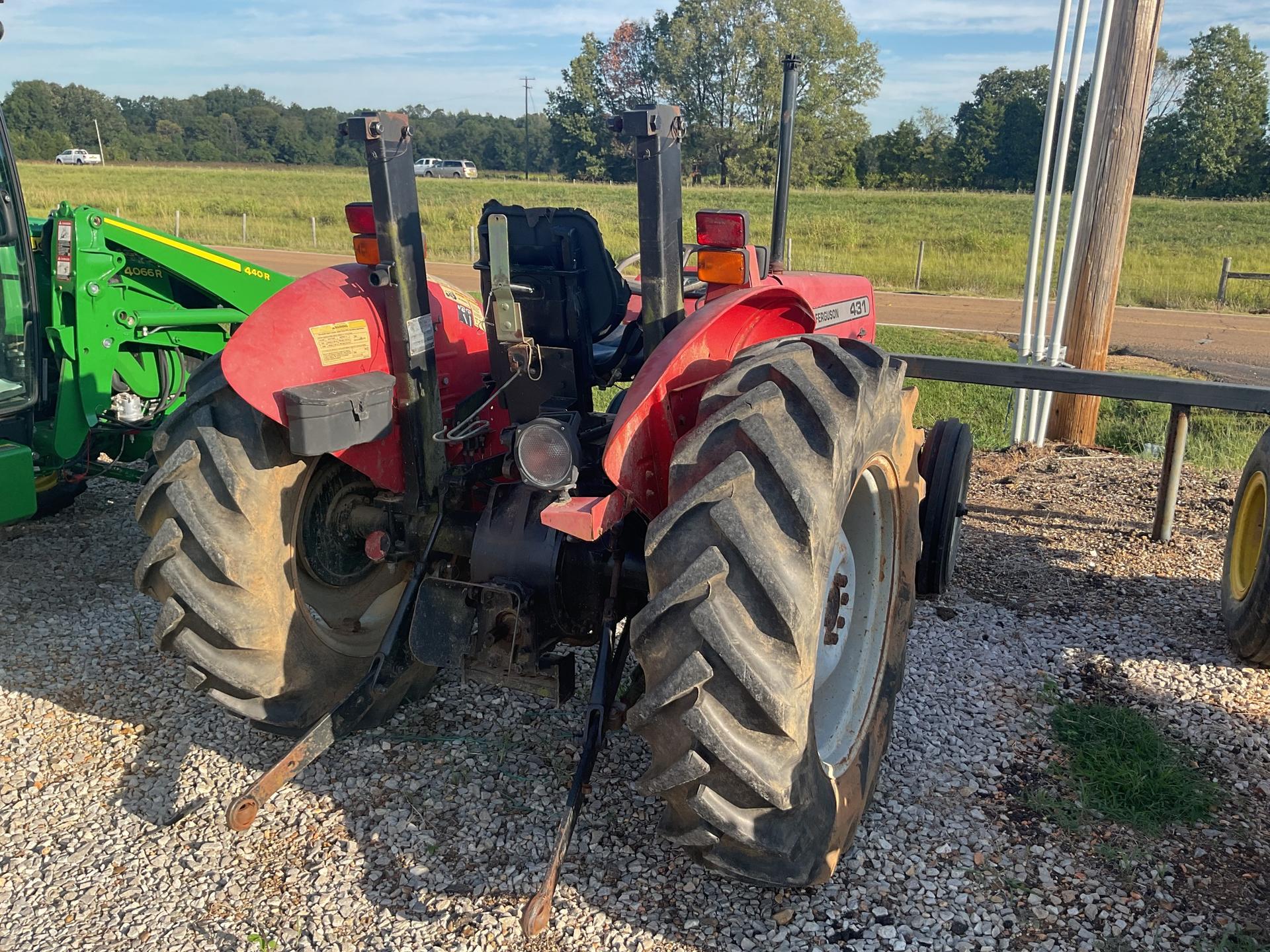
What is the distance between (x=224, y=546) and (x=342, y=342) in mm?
684

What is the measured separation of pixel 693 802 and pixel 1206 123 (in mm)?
53574

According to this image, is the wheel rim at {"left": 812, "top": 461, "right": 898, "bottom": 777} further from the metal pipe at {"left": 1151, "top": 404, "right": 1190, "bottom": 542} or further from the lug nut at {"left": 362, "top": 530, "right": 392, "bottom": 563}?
the metal pipe at {"left": 1151, "top": 404, "right": 1190, "bottom": 542}

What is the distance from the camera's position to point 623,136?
9.12 feet

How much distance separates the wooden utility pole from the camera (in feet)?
20.5

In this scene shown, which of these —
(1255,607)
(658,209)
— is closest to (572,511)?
(658,209)

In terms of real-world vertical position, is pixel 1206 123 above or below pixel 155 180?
above

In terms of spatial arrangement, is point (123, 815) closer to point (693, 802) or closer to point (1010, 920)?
point (693, 802)

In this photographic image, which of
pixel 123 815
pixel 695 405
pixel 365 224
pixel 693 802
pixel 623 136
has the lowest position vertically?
pixel 123 815

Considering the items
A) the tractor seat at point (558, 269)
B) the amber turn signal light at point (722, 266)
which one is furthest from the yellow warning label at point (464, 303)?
the amber turn signal light at point (722, 266)

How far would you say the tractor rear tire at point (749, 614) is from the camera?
2.15 meters

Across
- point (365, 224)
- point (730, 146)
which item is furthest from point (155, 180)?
point (365, 224)

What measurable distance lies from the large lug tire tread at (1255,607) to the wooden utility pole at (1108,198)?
2.38 meters

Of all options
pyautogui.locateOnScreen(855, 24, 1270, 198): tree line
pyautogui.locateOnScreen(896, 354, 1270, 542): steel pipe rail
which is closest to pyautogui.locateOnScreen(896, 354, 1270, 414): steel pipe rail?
pyautogui.locateOnScreen(896, 354, 1270, 542): steel pipe rail

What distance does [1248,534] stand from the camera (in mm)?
4477
